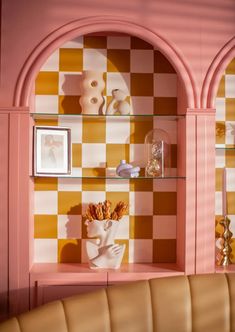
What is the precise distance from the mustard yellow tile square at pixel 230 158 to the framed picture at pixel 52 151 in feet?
3.13

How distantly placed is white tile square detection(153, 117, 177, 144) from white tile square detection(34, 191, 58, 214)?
2.41 feet

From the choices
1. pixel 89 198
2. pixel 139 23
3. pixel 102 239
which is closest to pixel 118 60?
pixel 139 23

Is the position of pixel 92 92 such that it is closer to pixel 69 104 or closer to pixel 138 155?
pixel 69 104

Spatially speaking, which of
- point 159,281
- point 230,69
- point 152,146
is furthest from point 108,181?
point 230,69

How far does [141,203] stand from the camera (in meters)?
2.70

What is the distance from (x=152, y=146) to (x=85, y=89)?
51 centimetres

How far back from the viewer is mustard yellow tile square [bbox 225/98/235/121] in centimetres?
273

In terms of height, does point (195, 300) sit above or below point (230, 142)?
below

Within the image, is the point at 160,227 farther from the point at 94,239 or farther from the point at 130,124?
the point at 130,124

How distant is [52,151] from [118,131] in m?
0.42

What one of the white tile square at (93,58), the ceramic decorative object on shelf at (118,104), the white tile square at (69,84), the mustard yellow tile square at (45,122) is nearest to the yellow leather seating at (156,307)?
the ceramic decorative object on shelf at (118,104)

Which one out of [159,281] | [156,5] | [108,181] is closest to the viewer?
[159,281]

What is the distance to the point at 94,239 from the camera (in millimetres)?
2570

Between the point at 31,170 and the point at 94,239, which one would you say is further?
the point at 94,239
